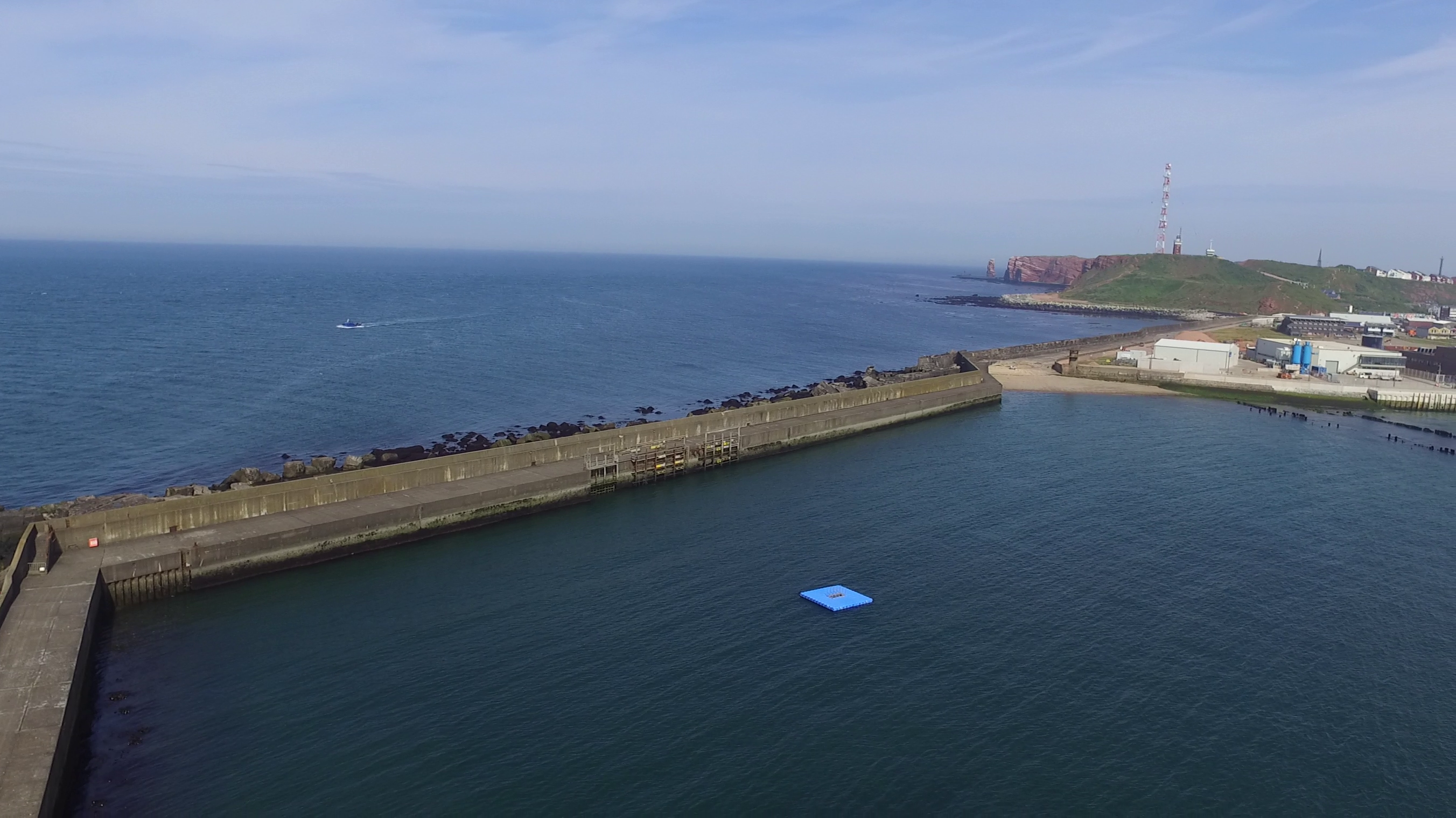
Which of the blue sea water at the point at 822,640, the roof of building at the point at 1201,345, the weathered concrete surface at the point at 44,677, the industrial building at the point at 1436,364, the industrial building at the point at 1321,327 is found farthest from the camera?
the industrial building at the point at 1321,327

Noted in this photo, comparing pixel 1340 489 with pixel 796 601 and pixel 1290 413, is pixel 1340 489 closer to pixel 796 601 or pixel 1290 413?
pixel 1290 413

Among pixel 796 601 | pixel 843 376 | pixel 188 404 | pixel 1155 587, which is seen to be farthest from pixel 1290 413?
pixel 188 404

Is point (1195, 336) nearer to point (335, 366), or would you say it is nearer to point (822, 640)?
point (822, 640)

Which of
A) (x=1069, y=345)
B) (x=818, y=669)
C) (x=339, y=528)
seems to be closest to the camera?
(x=818, y=669)

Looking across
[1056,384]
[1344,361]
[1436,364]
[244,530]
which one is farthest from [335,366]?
[1436,364]

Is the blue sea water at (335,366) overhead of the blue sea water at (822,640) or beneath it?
overhead

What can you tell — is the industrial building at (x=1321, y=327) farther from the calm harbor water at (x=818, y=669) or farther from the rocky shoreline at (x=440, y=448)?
the calm harbor water at (x=818, y=669)

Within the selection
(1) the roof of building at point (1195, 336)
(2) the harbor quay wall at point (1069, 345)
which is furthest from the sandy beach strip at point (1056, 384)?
(1) the roof of building at point (1195, 336)
